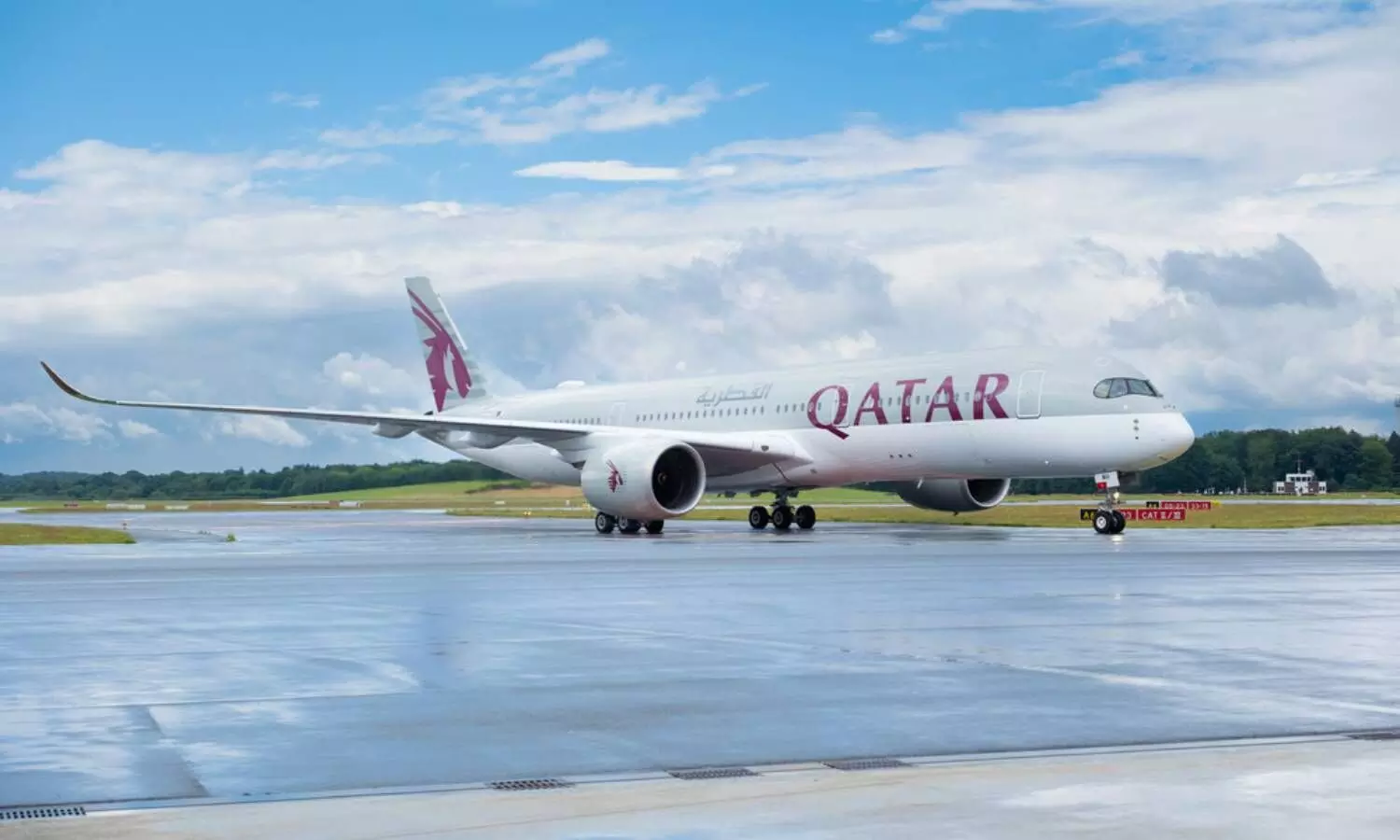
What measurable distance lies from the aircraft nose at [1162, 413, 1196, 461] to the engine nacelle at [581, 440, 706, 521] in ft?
34.1

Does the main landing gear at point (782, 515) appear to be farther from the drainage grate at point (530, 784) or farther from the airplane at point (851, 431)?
the drainage grate at point (530, 784)

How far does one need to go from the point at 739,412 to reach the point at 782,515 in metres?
3.12

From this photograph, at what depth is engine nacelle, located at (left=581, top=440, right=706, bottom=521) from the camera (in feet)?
120

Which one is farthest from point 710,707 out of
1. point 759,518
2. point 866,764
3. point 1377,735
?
point 759,518

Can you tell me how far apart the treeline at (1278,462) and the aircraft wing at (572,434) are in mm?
42831

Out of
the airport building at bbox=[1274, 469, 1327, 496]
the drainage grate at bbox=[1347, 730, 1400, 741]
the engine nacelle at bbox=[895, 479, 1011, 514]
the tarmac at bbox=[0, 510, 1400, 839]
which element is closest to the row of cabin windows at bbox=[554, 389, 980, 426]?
the engine nacelle at bbox=[895, 479, 1011, 514]

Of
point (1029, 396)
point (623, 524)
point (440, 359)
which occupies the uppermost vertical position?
point (440, 359)

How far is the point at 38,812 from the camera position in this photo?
6.21m

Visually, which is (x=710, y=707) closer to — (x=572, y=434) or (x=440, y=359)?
(x=572, y=434)

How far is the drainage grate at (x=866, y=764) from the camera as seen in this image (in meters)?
A: 6.97

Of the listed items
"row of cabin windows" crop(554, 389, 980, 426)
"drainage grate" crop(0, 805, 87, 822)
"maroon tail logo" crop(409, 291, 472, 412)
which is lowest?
"drainage grate" crop(0, 805, 87, 822)

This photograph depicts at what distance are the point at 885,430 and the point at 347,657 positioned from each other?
87.7ft

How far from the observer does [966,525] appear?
4006cm

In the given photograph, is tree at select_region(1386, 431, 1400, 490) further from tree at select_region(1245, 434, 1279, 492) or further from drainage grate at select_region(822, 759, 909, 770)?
drainage grate at select_region(822, 759, 909, 770)
